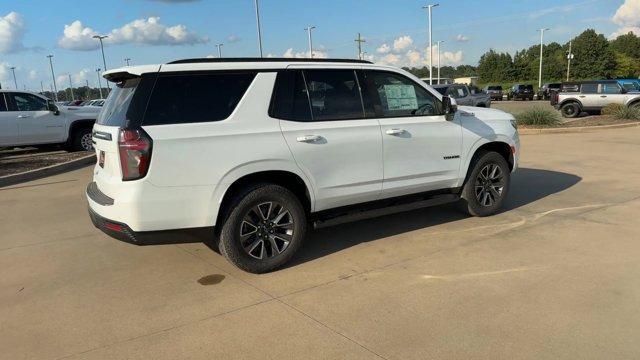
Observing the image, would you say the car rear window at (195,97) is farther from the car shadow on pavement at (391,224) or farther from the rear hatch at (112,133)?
the car shadow on pavement at (391,224)

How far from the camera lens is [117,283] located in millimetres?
4445

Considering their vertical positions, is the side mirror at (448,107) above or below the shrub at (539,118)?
above

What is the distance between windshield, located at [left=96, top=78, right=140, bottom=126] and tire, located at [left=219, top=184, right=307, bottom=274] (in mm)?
1170

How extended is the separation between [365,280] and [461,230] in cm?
179

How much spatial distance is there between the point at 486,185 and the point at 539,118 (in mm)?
11713

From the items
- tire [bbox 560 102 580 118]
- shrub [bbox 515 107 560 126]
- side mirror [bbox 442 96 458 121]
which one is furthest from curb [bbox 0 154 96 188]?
tire [bbox 560 102 580 118]

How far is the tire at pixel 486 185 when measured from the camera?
5.84 m

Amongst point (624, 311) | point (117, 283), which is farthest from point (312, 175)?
point (624, 311)

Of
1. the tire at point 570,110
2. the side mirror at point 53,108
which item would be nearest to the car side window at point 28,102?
the side mirror at point 53,108

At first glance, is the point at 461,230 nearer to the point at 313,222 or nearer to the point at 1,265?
the point at 313,222

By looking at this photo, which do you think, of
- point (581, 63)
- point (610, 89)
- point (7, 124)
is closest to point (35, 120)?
point (7, 124)

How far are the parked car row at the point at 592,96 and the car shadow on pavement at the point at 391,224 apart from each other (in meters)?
15.8

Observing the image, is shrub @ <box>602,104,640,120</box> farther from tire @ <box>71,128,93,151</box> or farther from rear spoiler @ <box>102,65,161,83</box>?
rear spoiler @ <box>102,65,161,83</box>

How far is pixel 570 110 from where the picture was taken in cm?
2186
